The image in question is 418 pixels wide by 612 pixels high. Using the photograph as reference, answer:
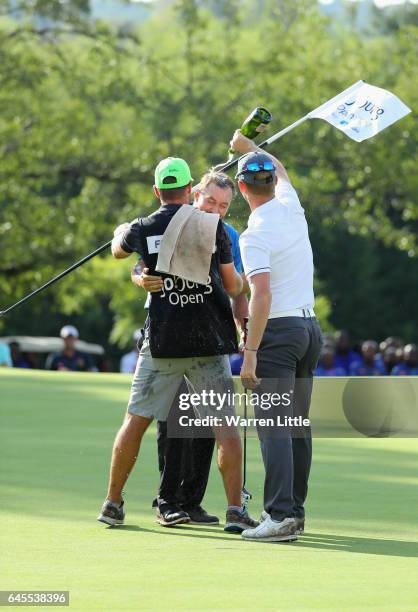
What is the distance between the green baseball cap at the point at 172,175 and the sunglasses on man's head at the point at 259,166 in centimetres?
39

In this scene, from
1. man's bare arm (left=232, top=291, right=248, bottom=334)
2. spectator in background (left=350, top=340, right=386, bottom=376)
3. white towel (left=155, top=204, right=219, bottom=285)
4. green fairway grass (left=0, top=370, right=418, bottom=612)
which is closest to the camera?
green fairway grass (left=0, top=370, right=418, bottom=612)

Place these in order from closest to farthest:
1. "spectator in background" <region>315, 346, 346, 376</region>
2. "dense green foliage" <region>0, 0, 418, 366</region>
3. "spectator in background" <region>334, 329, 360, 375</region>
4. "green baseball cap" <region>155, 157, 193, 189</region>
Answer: "green baseball cap" <region>155, 157, 193, 189</region>
"spectator in background" <region>315, 346, 346, 376</region>
"spectator in background" <region>334, 329, 360, 375</region>
"dense green foliage" <region>0, 0, 418, 366</region>

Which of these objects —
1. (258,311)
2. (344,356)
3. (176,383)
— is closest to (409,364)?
(344,356)

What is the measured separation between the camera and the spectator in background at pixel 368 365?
19500mm

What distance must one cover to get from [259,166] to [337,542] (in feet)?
6.08

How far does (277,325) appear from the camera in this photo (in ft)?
22.5

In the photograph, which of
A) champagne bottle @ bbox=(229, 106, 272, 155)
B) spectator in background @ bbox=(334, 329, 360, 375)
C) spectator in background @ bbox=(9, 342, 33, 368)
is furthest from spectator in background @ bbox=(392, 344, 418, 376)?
champagne bottle @ bbox=(229, 106, 272, 155)

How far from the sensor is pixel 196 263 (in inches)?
276

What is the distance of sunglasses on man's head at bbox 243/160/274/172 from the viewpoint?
6.85 m

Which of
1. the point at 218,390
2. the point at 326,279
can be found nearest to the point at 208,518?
the point at 218,390

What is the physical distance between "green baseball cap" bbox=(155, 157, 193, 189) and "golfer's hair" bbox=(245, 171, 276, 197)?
39 cm

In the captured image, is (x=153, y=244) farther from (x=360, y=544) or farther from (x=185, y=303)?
(x=360, y=544)

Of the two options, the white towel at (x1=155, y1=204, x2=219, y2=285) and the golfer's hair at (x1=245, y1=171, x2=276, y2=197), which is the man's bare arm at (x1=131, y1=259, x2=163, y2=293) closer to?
the white towel at (x1=155, y1=204, x2=219, y2=285)

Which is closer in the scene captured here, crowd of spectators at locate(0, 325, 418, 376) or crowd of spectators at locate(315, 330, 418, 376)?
crowd of spectators at locate(0, 325, 418, 376)
